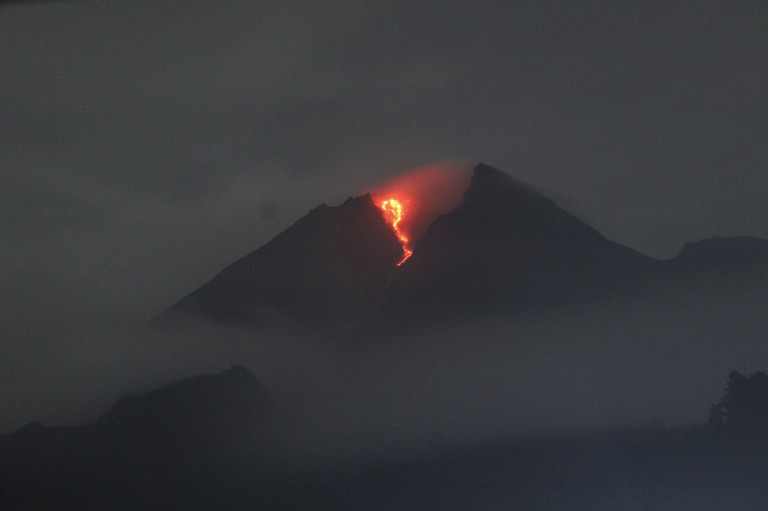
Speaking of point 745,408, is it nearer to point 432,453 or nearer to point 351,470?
point 432,453

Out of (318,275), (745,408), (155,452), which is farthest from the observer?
(318,275)

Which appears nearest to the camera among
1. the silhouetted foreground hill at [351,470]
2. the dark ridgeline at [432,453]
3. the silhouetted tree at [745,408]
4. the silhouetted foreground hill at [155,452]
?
the silhouetted tree at [745,408]

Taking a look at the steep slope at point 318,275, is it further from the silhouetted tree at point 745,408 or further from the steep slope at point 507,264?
the silhouetted tree at point 745,408

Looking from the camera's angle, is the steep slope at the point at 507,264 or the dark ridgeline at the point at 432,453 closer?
the dark ridgeline at the point at 432,453

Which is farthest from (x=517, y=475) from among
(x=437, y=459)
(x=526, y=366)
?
(x=526, y=366)

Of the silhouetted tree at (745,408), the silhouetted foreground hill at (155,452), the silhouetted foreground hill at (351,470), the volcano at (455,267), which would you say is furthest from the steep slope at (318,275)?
the silhouetted tree at (745,408)

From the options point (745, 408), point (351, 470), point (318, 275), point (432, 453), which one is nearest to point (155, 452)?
point (351, 470)

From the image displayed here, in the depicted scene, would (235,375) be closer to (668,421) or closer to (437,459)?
(437,459)
